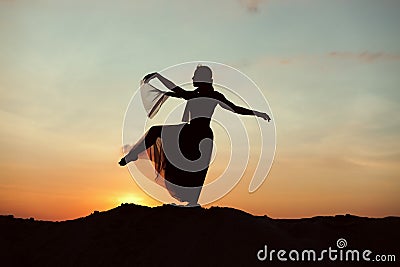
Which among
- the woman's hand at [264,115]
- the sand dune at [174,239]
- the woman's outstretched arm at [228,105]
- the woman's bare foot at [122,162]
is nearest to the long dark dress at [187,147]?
the woman's outstretched arm at [228,105]

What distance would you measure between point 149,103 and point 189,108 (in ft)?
3.22

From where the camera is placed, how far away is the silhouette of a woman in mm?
12789

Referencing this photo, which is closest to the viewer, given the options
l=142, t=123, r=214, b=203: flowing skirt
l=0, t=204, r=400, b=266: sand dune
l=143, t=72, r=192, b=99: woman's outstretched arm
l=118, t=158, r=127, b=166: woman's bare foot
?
l=0, t=204, r=400, b=266: sand dune

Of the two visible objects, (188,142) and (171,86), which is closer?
(171,86)

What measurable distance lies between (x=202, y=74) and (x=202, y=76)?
49 mm

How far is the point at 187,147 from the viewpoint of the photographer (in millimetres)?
12945

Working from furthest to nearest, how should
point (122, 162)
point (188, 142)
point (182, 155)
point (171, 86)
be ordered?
point (182, 155) → point (188, 142) → point (122, 162) → point (171, 86)

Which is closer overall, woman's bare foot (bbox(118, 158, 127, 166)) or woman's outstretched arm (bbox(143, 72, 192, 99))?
woman's outstretched arm (bbox(143, 72, 192, 99))

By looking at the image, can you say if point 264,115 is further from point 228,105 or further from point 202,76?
point 202,76

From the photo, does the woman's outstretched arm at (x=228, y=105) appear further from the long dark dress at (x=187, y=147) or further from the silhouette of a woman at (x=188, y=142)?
the long dark dress at (x=187, y=147)

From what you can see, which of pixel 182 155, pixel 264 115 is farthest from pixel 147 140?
pixel 264 115

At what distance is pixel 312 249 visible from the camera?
13.0m

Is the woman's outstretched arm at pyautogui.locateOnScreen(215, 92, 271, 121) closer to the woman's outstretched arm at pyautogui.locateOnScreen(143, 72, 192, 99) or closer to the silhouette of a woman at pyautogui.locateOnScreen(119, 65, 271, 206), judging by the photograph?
the silhouette of a woman at pyautogui.locateOnScreen(119, 65, 271, 206)

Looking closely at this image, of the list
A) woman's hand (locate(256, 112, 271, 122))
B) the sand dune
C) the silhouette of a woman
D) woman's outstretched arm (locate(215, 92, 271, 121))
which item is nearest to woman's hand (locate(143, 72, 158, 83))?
the silhouette of a woman
